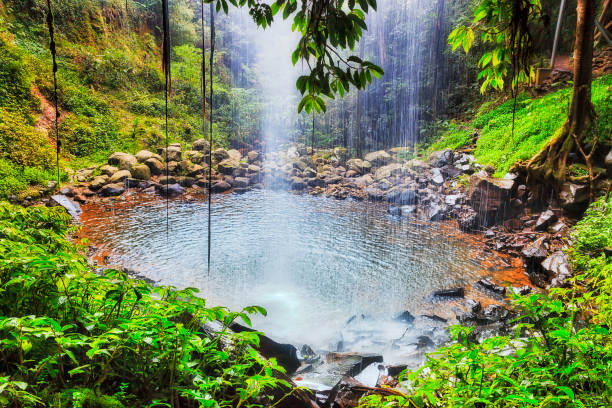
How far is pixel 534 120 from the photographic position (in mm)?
9625

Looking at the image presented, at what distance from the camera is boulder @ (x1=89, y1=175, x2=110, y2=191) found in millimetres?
11070

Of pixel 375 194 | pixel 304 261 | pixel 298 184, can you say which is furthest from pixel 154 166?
pixel 375 194

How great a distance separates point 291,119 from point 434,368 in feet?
73.1

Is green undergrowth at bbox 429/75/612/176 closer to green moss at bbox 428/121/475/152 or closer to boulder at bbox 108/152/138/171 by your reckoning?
green moss at bbox 428/121/475/152

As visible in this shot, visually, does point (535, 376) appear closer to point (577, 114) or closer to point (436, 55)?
point (577, 114)

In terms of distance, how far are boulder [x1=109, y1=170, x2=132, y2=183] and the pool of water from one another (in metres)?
1.21

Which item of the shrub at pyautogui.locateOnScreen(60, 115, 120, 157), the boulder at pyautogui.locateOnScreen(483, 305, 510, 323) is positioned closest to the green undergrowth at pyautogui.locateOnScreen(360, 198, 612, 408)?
the boulder at pyautogui.locateOnScreen(483, 305, 510, 323)

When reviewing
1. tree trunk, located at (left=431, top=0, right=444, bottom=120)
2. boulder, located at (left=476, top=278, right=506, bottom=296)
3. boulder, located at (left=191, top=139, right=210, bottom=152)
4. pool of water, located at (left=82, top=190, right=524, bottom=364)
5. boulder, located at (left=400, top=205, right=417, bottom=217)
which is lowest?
pool of water, located at (left=82, top=190, right=524, bottom=364)

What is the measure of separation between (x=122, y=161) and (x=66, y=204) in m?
4.24

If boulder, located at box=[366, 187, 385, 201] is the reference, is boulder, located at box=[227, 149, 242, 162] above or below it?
above

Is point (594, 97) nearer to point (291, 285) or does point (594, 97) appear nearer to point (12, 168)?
point (291, 285)

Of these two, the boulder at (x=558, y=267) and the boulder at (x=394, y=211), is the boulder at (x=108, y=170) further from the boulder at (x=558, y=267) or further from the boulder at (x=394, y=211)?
the boulder at (x=558, y=267)

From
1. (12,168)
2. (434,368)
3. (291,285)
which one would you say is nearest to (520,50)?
(434,368)

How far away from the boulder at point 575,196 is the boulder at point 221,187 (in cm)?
1178
